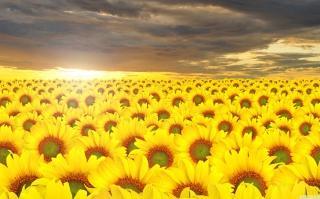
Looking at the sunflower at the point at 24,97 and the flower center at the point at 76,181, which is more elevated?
the flower center at the point at 76,181

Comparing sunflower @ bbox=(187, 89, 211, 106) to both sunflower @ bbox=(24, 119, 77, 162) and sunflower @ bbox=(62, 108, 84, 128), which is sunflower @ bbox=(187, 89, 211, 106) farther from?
sunflower @ bbox=(24, 119, 77, 162)

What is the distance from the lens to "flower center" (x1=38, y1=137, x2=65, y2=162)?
22.2 ft

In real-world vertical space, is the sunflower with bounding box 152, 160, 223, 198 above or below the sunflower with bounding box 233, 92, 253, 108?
above

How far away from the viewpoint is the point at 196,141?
673 centimetres

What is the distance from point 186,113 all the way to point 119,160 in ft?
18.2

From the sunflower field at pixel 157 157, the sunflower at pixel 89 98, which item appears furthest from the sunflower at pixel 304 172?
the sunflower at pixel 89 98

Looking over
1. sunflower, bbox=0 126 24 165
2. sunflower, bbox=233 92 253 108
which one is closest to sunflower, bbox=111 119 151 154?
sunflower, bbox=0 126 24 165

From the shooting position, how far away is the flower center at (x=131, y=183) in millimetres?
4062

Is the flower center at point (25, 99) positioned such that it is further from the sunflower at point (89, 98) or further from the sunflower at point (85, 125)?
the sunflower at point (85, 125)

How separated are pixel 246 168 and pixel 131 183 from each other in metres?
1.35

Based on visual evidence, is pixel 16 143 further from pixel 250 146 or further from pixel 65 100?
pixel 65 100

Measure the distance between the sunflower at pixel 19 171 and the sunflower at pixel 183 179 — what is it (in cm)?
119

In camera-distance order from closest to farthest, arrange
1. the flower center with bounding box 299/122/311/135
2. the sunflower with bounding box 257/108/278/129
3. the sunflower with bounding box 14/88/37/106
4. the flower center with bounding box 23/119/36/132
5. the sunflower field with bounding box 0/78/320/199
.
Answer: the sunflower field with bounding box 0/78/320/199, the flower center with bounding box 299/122/311/135, the flower center with bounding box 23/119/36/132, the sunflower with bounding box 257/108/278/129, the sunflower with bounding box 14/88/37/106

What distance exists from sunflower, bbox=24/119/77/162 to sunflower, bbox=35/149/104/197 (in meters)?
2.49
